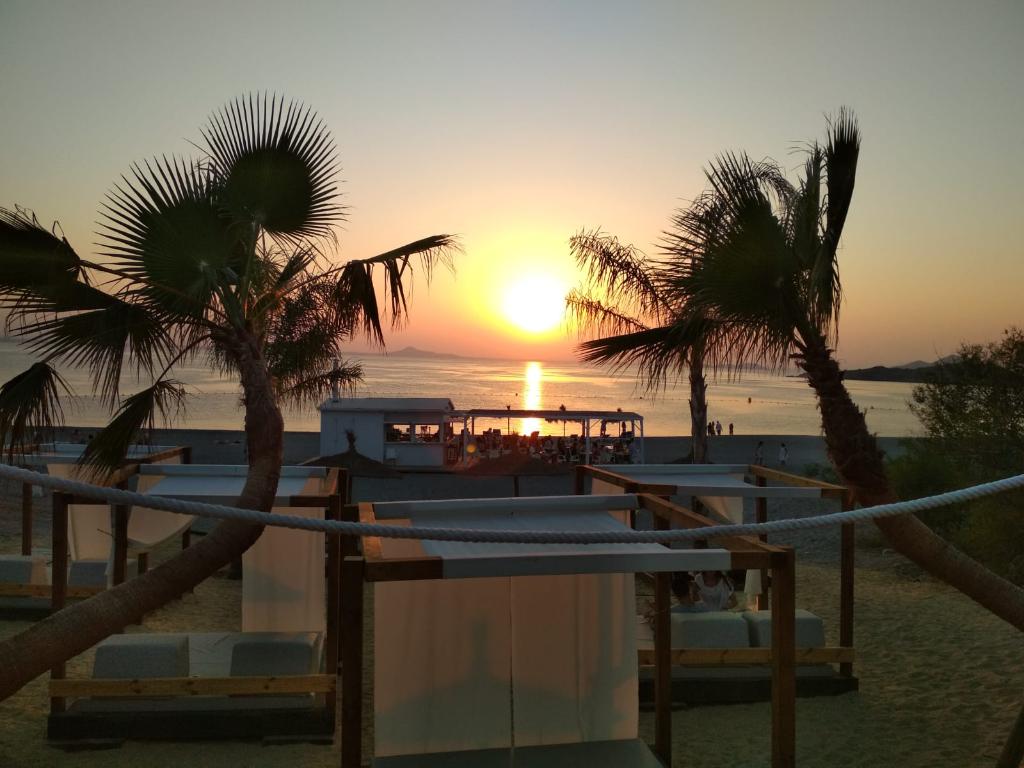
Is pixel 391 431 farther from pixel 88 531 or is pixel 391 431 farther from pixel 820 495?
pixel 820 495

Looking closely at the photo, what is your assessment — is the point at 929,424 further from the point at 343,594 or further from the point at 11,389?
the point at 11,389

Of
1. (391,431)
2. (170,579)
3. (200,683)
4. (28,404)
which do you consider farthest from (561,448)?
(170,579)

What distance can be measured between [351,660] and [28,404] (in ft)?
7.46

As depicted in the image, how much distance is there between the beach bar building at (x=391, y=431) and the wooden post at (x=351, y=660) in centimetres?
2151

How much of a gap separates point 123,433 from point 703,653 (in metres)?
5.12

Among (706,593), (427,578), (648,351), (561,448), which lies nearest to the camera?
(427,578)

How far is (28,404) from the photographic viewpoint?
14.2 feet

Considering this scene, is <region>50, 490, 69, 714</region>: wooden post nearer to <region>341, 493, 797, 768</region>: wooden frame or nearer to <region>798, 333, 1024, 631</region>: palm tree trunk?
<region>341, 493, 797, 768</region>: wooden frame

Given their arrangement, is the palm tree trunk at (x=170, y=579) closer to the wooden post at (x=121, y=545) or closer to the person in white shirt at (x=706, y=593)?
the wooden post at (x=121, y=545)

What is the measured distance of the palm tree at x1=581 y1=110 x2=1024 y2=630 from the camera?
13.0 ft

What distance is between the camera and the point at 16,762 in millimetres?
5699

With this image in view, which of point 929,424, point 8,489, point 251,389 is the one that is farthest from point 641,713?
point 8,489

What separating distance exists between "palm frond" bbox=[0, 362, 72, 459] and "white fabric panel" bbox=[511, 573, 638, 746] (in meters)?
2.92

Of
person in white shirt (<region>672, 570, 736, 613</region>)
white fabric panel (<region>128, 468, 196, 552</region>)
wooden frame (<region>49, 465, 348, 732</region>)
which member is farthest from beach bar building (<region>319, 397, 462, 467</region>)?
wooden frame (<region>49, 465, 348, 732</region>)
